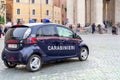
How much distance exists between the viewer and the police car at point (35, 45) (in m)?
10.7

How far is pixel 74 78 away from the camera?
9.48 metres

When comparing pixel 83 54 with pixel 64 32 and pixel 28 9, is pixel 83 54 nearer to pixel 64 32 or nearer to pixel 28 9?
pixel 64 32

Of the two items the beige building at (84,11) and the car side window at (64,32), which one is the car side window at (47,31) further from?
the beige building at (84,11)

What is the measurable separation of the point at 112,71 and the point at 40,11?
3201 inches

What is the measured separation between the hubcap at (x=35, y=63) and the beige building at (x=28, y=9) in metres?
75.3

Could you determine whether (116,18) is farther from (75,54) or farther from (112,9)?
(75,54)

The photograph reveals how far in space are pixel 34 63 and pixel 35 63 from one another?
42 mm

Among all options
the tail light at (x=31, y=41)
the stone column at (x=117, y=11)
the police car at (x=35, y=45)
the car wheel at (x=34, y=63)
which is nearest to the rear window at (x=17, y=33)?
the police car at (x=35, y=45)

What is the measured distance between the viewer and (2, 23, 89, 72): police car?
420 inches

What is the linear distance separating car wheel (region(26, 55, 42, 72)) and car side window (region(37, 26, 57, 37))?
76 centimetres

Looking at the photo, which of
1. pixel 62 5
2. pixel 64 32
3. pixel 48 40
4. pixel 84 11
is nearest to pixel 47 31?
pixel 48 40

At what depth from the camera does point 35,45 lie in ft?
35.7

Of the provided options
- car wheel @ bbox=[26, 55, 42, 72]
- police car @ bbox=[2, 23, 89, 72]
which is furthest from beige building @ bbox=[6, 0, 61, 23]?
car wheel @ bbox=[26, 55, 42, 72]

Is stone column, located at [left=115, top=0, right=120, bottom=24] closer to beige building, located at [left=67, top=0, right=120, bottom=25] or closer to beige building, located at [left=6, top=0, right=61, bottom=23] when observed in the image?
beige building, located at [left=67, top=0, right=120, bottom=25]
